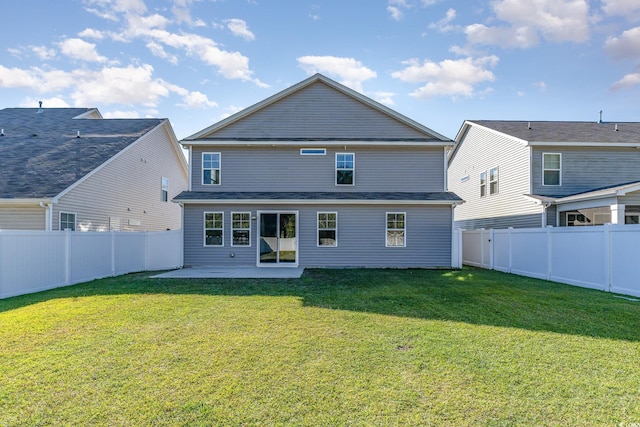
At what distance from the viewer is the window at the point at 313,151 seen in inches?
535

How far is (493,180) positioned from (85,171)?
18.2 meters

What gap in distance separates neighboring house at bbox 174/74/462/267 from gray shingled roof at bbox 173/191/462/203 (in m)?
0.04

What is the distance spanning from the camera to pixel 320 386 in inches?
129

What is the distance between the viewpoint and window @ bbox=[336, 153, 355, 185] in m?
13.6

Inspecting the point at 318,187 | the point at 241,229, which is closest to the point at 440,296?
the point at 318,187

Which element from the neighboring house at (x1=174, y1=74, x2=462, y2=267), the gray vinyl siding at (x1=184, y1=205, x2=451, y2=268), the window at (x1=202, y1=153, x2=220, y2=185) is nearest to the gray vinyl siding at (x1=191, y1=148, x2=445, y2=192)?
the neighboring house at (x1=174, y1=74, x2=462, y2=267)

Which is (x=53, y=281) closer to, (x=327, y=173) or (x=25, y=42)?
(x=327, y=173)

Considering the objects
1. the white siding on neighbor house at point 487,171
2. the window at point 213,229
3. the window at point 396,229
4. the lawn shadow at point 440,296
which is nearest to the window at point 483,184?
the white siding on neighbor house at point 487,171

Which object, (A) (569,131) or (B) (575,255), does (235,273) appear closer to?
(B) (575,255)

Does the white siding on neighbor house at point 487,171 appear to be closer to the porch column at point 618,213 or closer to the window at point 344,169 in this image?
the porch column at point 618,213

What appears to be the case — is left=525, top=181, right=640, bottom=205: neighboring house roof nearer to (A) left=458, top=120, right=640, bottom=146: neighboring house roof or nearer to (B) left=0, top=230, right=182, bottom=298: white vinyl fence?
(A) left=458, top=120, right=640, bottom=146: neighboring house roof

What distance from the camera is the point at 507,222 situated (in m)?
15.9

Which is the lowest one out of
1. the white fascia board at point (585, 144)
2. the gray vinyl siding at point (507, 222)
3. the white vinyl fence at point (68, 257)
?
the white vinyl fence at point (68, 257)

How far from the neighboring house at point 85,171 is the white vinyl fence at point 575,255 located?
50.3 ft
